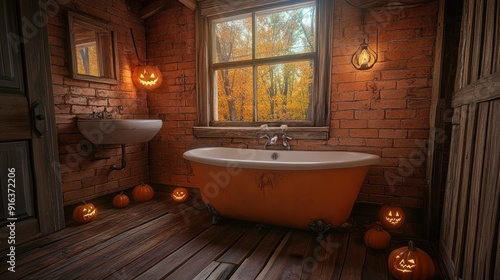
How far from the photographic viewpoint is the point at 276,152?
2.25 m

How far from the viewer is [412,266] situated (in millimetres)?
1197

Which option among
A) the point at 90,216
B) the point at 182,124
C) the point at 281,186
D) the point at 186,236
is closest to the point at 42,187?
the point at 90,216

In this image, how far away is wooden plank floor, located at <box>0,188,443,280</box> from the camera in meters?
1.32

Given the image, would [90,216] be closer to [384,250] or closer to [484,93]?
[384,250]

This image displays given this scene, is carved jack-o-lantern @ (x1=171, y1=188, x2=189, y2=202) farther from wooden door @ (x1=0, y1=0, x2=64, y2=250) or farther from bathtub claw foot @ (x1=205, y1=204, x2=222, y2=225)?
wooden door @ (x1=0, y1=0, x2=64, y2=250)

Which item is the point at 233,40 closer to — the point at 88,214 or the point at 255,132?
the point at 255,132

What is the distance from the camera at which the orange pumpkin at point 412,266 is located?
1.19 m

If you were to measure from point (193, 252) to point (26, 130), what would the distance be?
1.47m

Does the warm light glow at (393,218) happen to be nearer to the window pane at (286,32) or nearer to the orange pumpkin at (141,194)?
the window pane at (286,32)

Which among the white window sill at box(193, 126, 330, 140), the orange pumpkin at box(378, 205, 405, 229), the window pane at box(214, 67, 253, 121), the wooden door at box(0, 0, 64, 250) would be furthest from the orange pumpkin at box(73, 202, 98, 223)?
the orange pumpkin at box(378, 205, 405, 229)

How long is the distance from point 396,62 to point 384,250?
1.45m

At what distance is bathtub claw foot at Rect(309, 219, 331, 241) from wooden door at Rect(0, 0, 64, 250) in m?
1.99

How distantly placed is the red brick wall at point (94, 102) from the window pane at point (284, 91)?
4.96 feet

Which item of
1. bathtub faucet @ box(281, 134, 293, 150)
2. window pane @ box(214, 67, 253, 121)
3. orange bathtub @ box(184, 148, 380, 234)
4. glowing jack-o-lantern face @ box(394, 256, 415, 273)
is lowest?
glowing jack-o-lantern face @ box(394, 256, 415, 273)
